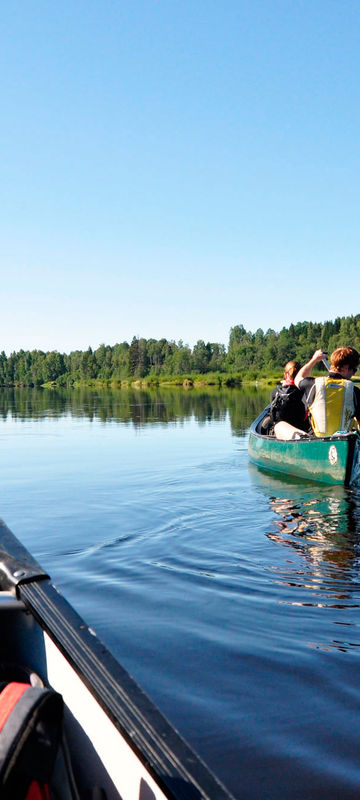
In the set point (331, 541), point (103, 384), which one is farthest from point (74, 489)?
point (103, 384)

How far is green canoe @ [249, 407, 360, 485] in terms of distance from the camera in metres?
8.53

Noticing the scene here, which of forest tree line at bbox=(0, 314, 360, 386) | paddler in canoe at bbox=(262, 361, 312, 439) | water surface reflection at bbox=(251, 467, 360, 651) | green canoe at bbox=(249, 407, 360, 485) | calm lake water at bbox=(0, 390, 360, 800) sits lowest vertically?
calm lake water at bbox=(0, 390, 360, 800)

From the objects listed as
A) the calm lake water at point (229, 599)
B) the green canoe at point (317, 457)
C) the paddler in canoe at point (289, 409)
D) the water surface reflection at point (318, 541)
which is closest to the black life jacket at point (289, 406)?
the paddler in canoe at point (289, 409)

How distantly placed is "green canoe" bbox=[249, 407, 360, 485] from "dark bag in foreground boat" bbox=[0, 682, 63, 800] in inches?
281

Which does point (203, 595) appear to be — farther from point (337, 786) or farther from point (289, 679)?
point (337, 786)

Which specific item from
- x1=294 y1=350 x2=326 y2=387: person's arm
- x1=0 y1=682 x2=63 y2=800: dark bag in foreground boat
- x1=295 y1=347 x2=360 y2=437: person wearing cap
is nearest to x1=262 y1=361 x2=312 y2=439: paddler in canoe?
x1=294 y1=350 x2=326 y2=387: person's arm

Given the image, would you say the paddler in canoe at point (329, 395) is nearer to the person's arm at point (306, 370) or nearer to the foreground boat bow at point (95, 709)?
the person's arm at point (306, 370)

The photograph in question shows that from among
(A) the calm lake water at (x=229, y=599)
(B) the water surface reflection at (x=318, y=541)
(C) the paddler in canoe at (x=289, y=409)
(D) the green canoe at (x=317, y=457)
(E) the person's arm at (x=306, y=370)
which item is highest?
(E) the person's arm at (x=306, y=370)

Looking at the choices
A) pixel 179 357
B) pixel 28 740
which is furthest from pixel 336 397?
pixel 179 357

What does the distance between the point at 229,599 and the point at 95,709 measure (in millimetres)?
3082

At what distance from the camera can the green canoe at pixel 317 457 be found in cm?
853

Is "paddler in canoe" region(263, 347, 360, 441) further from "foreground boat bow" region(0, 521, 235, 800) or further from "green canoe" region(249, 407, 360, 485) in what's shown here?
"foreground boat bow" region(0, 521, 235, 800)

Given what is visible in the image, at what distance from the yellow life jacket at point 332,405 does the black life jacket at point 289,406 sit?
1.28 metres

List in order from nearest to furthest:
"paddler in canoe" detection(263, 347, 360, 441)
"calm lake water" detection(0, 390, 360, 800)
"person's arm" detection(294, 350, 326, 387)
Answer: "calm lake water" detection(0, 390, 360, 800), "paddler in canoe" detection(263, 347, 360, 441), "person's arm" detection(294, 350, 326, 387)
